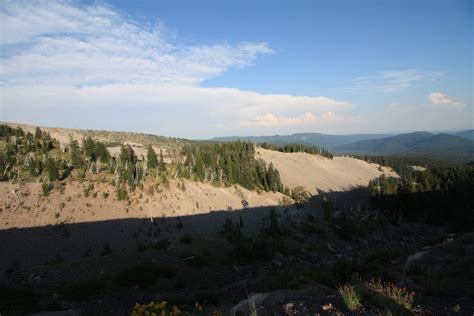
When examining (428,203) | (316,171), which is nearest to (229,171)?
(428,203)

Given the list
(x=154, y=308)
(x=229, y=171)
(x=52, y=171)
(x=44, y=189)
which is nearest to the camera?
(x=154, y=308)

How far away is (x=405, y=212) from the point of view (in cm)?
7125

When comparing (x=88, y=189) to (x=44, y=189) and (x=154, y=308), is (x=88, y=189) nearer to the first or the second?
(x=44, y=189)

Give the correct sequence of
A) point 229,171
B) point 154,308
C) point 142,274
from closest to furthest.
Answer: point 154,308
point 142,274
point 229,171

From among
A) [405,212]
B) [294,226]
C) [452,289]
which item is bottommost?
[405,212]

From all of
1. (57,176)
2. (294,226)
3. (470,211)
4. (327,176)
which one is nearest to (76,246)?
(57,176)

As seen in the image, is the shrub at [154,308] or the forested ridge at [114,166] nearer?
the shrub at [154,308]

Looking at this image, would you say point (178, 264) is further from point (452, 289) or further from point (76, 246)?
point (76, 246)

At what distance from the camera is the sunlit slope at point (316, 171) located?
129 meters

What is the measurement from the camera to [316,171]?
148125mm

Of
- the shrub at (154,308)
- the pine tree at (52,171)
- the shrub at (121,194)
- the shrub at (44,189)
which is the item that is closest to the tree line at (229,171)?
the shrub at (121,194)

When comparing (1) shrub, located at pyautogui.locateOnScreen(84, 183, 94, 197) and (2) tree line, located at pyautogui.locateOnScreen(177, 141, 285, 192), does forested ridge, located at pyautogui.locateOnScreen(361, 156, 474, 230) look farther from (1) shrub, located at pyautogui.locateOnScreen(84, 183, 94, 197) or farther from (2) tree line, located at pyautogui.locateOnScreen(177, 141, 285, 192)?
(1) shrub, located at pyautogui.locateOnScreen(84, 183, 94, 197)

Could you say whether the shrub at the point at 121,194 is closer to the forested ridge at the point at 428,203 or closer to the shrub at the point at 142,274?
the shrub at the point at 142,274

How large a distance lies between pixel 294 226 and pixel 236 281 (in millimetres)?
24579
